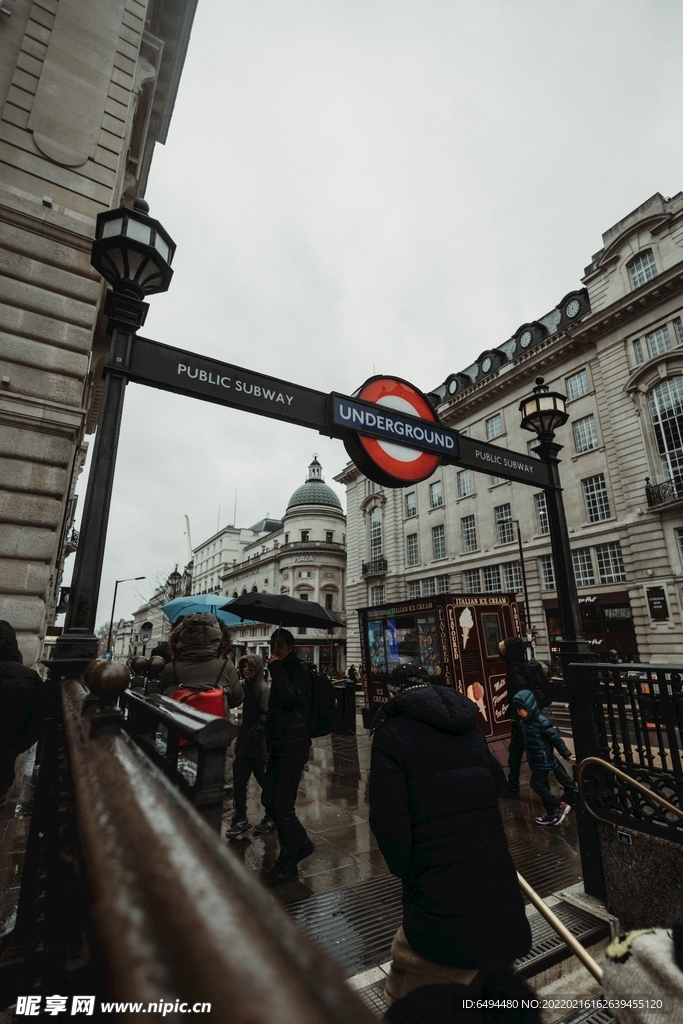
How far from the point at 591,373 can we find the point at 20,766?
1175 inches

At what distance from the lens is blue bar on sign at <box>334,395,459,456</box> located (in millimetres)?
4207

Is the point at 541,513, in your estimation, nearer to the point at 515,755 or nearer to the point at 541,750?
the point at 515,755

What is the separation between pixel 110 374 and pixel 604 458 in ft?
88.9

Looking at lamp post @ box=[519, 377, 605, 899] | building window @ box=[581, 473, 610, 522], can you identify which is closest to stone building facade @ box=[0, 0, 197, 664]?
lamp post @ box=[519, 377, 605, 899]

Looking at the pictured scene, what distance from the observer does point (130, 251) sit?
11.4 feet

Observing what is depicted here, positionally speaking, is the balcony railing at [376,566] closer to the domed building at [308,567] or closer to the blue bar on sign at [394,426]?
the domed building at [308,567]

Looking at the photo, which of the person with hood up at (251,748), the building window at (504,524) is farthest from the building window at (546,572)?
the person with hood up at (251,748)

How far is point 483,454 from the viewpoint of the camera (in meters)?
5.37

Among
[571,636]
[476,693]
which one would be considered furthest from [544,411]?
[476,693]

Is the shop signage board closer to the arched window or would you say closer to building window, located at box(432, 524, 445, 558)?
the arched window

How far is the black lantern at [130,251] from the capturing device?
A: 11.4 ft

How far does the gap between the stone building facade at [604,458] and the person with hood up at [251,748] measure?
16532 millimetres

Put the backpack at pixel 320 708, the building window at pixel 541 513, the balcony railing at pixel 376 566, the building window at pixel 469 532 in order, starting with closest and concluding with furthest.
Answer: the backpack at pixel 320 708
the building window at pixel 541 513
the building window at pixel 469 532
the balcony railing at pixel 376 566

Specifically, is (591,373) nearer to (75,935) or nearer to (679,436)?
(679,436)
